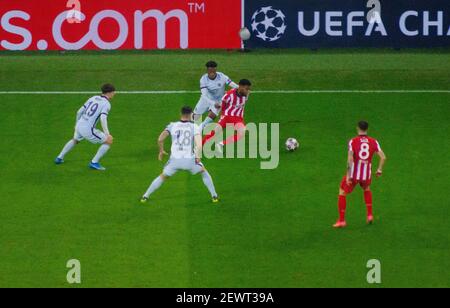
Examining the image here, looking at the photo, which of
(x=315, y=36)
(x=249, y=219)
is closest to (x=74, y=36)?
(x=315, y=36)

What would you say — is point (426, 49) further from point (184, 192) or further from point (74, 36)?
point (184, 192)

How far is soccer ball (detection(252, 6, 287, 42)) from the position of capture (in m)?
35.6

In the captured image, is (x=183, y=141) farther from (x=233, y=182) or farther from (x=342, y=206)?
(x=342, y=206)

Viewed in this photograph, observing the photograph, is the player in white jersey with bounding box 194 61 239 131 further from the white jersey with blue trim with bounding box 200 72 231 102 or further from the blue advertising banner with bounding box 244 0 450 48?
the blue advertising banner with bounding box 244 0 450 48

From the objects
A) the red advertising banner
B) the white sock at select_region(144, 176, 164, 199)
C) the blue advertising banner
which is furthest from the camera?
the blue advertising banner

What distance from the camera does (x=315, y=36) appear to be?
35.9 m

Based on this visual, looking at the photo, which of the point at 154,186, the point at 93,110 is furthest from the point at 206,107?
the point at 154,186

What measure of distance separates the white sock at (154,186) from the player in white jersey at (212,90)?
544 cm

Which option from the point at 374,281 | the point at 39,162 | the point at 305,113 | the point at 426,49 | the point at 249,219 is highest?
the point at 426,49

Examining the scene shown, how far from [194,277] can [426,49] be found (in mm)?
21015

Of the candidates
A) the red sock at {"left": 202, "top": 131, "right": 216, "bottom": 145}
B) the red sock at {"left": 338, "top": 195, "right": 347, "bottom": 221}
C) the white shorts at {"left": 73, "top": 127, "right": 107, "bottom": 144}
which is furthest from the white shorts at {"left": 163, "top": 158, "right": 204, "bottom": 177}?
the red sock at {"left": 202, "top": 131, "right": 216, "bottom": 145}

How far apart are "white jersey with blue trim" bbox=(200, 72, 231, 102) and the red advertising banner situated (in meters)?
8.62

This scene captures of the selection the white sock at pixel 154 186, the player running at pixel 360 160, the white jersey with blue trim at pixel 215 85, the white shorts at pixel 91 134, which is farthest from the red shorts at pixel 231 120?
the player running at pixel 360 160

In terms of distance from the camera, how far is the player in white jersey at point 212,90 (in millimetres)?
26875
